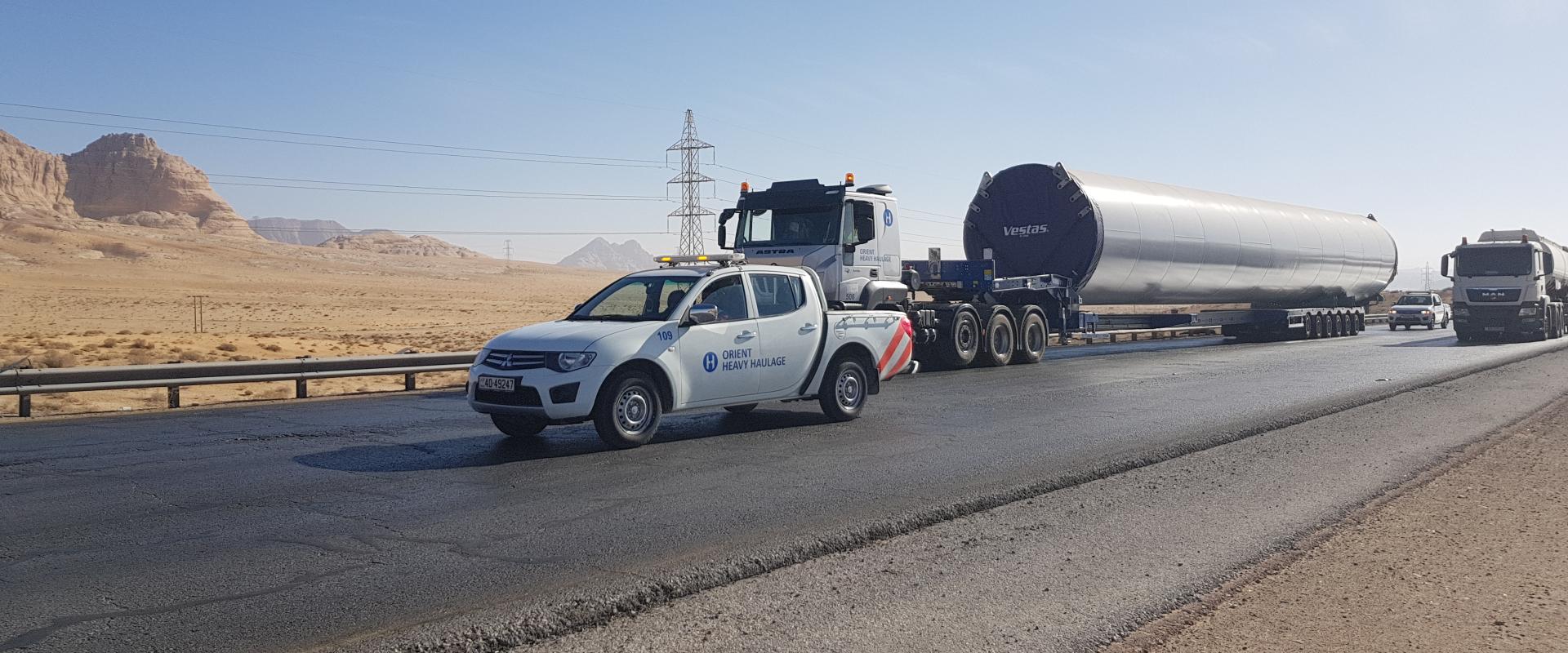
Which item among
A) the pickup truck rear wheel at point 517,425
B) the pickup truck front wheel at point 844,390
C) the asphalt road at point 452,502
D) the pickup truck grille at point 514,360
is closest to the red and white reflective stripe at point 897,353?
the pickup truck front wheel at point 844,390

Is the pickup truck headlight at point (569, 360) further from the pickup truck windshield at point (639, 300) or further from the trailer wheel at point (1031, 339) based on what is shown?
the trailer wheel at point (1031, 339)

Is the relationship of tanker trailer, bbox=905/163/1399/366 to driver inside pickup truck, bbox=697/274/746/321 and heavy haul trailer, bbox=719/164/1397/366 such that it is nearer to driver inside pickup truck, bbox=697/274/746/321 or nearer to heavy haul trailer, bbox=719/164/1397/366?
heavy haul trailer, bbox=719/164/1397/366

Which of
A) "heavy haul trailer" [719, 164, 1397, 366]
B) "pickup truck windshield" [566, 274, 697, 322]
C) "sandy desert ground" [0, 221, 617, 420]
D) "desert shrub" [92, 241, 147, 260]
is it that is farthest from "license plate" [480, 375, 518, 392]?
"desert shrub" [92, 241, 147, 260]

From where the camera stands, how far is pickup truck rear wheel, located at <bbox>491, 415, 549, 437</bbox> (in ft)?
33.4

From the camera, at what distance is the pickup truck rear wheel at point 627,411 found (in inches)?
375

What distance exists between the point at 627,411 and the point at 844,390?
300cm

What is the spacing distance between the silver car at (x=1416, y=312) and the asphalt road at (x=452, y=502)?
1300 inches

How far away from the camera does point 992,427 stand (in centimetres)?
1148

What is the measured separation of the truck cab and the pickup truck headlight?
7.71 metres

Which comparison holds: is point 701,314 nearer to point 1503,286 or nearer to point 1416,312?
point 1503,286

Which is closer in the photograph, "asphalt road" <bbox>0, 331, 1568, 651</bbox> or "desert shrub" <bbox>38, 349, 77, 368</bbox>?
"asphalt road" <bbox>0, 331, 1568, 651</bbox>

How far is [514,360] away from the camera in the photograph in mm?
9523

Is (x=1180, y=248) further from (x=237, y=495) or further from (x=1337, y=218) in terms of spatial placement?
(x=237, y=495)

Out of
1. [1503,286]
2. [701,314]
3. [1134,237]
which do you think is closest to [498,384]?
[701,314]
